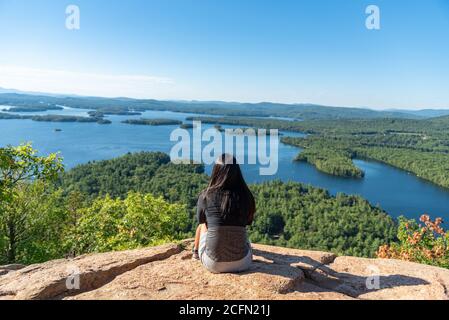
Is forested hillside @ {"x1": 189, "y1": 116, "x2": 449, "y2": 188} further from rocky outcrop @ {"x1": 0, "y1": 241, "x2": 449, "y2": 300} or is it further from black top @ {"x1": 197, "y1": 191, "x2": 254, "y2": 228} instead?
black top @ {"x1": 197, "y1": 191, "x2": 254, "y2": 228}

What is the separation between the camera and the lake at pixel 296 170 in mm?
46719

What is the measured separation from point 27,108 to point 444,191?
141554 millimetres

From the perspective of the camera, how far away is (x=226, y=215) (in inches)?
130

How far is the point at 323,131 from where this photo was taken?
404 ft

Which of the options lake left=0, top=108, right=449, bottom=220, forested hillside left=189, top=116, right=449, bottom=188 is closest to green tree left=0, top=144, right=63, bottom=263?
lake left=0, top=108, right=449, bottom=220

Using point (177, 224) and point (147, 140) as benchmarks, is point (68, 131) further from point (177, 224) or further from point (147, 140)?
point (177, 224)

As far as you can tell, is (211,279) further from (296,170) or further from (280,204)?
(296,170)

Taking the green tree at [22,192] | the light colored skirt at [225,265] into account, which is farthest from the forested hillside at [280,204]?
the light colored skirt at [225,265]

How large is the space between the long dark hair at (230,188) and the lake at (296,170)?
44.2 meters

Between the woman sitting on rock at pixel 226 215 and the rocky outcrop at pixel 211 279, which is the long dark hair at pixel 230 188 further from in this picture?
the rocky outcrop at pixel 211 279

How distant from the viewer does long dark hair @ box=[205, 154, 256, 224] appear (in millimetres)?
3297

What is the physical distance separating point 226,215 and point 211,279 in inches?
25.7

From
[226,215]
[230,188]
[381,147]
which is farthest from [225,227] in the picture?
[381,147]

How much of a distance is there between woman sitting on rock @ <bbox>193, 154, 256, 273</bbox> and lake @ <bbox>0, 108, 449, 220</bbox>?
44.1 meters
